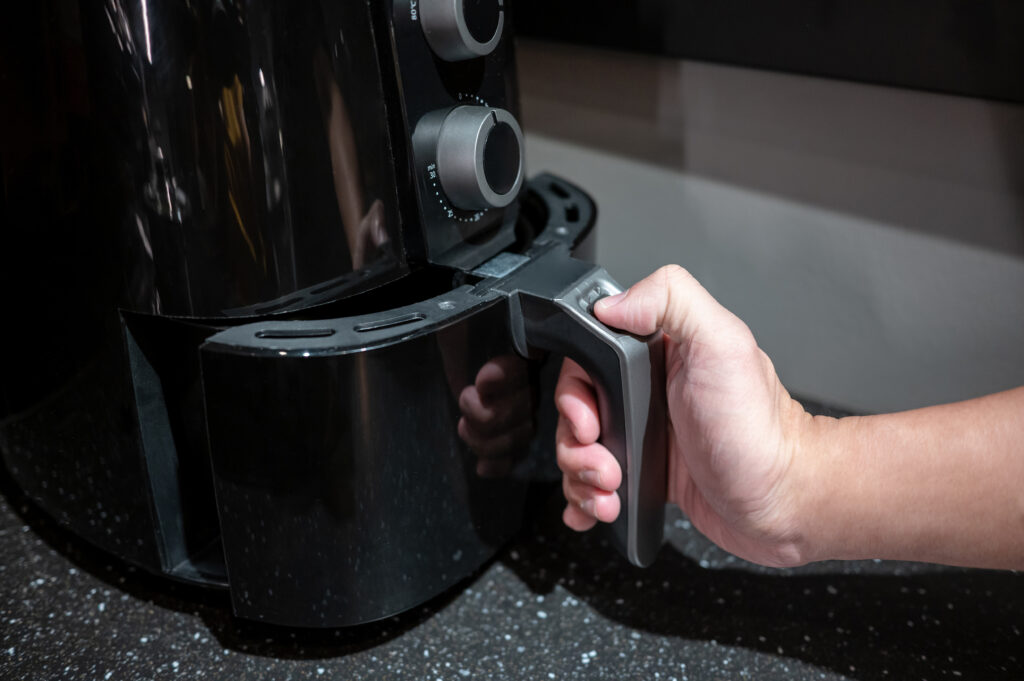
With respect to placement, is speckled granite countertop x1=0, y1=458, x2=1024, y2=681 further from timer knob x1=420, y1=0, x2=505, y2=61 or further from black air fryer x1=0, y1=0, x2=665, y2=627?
timer knob x1=420, y1=0, x2=505, y2=61

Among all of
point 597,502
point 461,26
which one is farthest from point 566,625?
point 461,26

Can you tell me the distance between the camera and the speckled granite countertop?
43cm

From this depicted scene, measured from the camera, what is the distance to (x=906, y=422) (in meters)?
0.40

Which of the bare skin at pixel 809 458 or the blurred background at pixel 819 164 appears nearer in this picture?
the bare skin at pixel 809 458

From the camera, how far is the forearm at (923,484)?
380 mm

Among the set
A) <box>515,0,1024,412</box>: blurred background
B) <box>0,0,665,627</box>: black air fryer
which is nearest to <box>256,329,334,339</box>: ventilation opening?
<box>0,0,665,627</box>: black air fryer

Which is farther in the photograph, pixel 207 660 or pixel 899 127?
pixel 899 127

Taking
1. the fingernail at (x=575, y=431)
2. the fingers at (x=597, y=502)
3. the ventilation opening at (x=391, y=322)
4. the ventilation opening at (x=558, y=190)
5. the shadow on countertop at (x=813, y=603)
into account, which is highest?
the ventilation opening at (x=558, y=190)

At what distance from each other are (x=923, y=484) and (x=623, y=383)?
135 mm

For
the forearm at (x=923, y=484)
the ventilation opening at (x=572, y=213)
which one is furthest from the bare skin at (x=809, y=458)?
the ventilation opening at (x=572, y=213)

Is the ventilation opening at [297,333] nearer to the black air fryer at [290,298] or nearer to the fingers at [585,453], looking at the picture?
the black air fryer at [290,298]

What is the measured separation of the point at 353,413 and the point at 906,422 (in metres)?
0.24

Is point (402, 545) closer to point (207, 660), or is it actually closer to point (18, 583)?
point (207, 660)

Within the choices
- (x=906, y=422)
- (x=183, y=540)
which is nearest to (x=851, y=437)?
(x=906, y=422)
